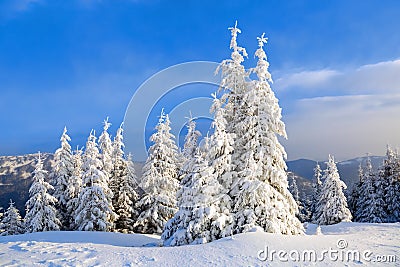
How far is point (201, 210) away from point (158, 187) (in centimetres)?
1372

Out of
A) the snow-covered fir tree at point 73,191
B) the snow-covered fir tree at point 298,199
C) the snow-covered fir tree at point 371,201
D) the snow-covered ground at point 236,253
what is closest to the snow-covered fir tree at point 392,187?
the snow-covered fir tree at point 371,201

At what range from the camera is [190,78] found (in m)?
17.9

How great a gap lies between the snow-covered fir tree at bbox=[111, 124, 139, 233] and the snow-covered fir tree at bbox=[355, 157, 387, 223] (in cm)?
3073

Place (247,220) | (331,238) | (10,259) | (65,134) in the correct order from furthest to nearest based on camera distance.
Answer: (65,134) < (247,220) < (331,238) < (10,259)

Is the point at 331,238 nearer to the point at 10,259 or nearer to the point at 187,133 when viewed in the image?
the point at 10,259

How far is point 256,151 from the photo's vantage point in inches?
662

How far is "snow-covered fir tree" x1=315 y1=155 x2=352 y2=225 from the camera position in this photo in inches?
1473

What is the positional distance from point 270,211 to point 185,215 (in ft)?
13.8

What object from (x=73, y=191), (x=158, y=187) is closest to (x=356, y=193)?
(x=158, y=187)

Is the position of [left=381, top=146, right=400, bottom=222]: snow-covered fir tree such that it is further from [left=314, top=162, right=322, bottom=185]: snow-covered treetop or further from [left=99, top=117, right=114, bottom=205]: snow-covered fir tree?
[left=99, top=117, right=114, bottom=205]: snow-covered fir tree

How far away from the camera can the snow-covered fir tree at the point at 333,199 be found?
123 feet

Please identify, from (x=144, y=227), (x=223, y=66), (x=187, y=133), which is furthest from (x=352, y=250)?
(x=144, y=227)

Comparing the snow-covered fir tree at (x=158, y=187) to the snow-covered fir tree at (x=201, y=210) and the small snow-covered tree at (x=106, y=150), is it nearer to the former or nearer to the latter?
the small snow-covered tree at (x=106, y=150)
